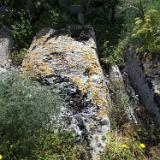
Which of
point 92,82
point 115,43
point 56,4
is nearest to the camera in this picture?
point 92,82

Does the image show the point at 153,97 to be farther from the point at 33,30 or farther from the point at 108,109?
the point at 33,30

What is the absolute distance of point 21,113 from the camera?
725cm

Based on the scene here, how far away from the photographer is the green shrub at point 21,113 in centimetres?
728

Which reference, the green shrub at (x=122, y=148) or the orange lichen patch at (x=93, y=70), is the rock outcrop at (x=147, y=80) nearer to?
the orange lichen patch at (x=93, y=70)

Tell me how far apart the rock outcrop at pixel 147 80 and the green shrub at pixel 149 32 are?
0.67ft

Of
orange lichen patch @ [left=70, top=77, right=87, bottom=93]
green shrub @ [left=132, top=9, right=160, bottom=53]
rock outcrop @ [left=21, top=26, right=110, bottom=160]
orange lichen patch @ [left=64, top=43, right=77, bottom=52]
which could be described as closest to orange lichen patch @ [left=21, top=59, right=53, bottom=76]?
rock outcrop @ [left=21, top=26, right=110, bottom=160]

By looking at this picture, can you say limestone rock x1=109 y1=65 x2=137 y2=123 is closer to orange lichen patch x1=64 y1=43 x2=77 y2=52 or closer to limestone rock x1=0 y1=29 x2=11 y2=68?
orange lichen patch x1=64 y1=43 x2=77 y2=52

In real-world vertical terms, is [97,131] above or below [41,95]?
below

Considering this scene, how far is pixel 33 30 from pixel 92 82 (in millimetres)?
2683

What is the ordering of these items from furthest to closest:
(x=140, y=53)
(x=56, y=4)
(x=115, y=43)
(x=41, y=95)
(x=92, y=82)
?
(x=56, y=4), (x=115, y=43), (x=140, y=53), (x=92, y=82), (x=41, y=95)

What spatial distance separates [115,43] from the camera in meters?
10.4

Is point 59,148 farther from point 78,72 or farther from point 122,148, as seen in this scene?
point 78,72

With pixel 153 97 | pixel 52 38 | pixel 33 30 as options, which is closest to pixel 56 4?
pixel 33 30

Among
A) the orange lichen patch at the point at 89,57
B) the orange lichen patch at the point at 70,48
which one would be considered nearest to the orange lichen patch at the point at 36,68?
the orange lichen patch at the point at 70,48
